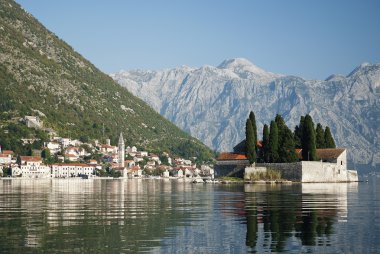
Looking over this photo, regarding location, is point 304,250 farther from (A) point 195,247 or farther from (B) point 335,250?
(A) point 195,247

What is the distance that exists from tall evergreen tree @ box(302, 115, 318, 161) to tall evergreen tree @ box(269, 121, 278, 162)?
18.0 ft

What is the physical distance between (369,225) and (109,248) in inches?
621

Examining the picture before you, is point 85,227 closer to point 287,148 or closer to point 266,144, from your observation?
point 287,148

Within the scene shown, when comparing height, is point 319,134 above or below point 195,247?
above

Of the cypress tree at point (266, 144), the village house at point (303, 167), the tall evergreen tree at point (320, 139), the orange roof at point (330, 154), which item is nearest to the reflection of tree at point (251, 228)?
the village house at point (303, 167)

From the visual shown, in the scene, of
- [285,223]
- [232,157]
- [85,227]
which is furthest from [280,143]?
[85,227]

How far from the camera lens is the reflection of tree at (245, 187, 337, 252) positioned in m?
32.2

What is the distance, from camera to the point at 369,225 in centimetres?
3822

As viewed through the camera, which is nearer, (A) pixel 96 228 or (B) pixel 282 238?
(B) pixel 282 238

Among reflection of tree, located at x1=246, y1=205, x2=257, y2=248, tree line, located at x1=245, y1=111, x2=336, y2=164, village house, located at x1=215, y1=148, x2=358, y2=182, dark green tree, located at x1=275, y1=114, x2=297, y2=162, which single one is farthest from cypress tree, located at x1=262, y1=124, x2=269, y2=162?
reflection of tree, located at x1=246, y1=205, x2=257, y2=248

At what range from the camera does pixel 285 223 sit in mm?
39031

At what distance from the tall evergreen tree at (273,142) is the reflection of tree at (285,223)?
66.6 m

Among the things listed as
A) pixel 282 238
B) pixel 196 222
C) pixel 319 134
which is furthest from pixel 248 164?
pixel 282 238

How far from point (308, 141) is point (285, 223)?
8411cm
